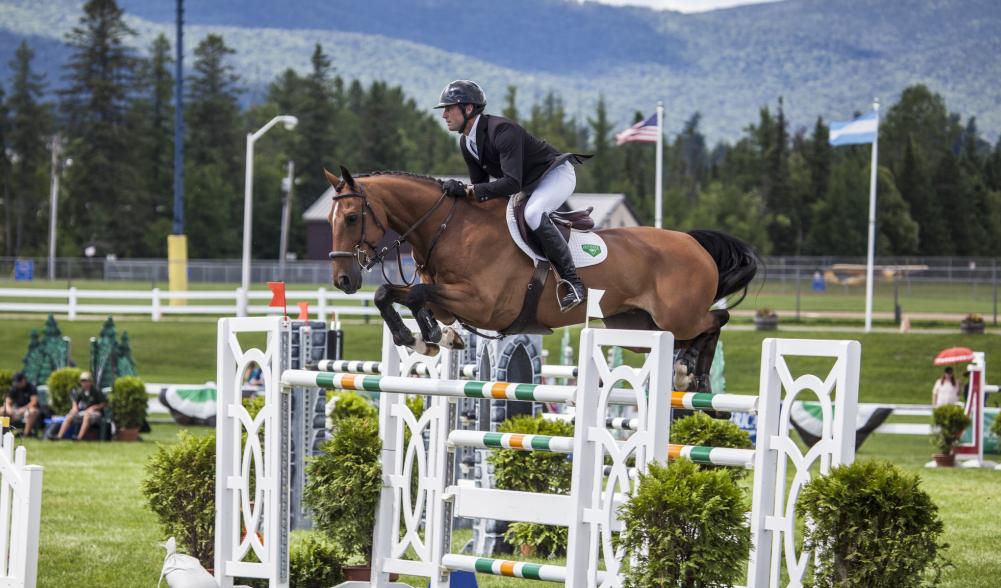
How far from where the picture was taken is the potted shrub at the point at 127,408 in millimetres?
15312

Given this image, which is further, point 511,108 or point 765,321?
point 511,108

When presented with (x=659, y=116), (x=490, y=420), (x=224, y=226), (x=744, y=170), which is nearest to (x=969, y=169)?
(x=744, y=170)

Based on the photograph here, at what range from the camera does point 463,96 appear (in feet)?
20.6

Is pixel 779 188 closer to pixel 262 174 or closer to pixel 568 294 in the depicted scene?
pixel 262 174

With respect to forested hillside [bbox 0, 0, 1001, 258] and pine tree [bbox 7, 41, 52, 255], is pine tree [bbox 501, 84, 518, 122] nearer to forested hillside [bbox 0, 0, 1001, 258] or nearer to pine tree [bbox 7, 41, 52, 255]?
forested hillside [bbox 0, 0, 1001, 258]

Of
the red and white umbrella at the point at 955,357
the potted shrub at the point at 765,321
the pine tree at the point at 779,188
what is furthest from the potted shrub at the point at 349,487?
the pine tree at the point at 779,188

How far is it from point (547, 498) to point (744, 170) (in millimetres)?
80355

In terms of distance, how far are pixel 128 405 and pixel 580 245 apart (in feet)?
34.1

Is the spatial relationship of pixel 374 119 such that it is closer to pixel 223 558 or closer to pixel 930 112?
pixel 930 112

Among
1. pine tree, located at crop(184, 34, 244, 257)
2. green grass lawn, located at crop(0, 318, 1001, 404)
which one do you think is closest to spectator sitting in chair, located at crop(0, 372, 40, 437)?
green grass lawn, located at crop(0, 318, 1001, 404)

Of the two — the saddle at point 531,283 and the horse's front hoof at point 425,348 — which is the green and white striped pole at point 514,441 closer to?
the horse's front hoof at point 425,348

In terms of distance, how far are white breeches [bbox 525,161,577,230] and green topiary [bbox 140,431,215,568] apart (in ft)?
7.14

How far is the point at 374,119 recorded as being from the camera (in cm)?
7538

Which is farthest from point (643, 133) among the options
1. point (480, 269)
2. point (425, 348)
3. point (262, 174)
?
point (262, 174)
